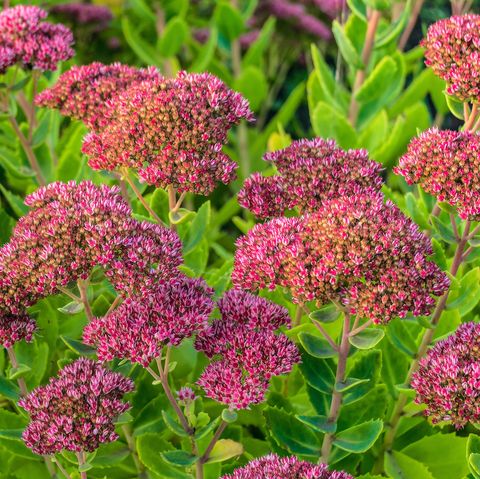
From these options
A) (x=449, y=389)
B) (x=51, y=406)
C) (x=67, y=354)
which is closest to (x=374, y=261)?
(x=449, y=389)

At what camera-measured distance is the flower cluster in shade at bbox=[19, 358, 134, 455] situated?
1478 mm

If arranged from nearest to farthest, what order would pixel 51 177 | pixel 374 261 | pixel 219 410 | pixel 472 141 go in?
pixel 374 261 < pixel 472 141 < pixel 219 410 < pixel 51 177

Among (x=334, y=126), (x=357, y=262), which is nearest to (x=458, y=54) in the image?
(x=357, y=262)

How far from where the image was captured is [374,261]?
1.45m

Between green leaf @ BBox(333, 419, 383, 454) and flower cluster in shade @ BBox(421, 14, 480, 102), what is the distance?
2.37 ft

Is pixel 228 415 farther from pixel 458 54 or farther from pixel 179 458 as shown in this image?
pixel 458 54

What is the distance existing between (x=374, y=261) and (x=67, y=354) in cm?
82

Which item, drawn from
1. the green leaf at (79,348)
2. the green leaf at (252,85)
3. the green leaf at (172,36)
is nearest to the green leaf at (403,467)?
the green leaf at (79,348)

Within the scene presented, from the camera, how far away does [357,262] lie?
4.67ft

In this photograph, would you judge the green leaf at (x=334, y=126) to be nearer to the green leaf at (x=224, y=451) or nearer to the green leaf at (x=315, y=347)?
the green leaf at (x=315, y=347)

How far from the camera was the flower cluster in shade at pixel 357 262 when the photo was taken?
143 cm

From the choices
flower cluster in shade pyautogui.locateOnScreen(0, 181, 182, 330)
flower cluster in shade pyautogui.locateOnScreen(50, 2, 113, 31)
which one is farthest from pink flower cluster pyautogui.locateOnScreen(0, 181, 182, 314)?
flower cluster in shade pyautogui.locateOnScreen(50, 2, 113, 31)

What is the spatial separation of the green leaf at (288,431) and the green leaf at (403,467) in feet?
0.80

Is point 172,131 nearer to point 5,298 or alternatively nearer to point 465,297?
point 5,298
